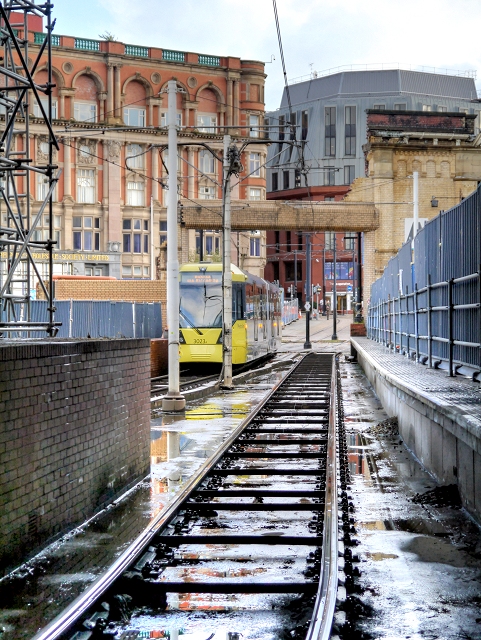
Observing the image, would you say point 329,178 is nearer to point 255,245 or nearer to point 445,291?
point 255,245

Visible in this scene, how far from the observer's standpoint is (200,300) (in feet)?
112

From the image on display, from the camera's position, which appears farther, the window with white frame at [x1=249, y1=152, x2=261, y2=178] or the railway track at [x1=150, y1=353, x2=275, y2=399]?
the window with white frame at [x1=249, y1=152, x2=261, y2=178]

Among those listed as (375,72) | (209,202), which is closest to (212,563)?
(209,202)

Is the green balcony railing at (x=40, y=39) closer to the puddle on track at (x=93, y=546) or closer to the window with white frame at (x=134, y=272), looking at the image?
the window with white frame at (x=134, y=272)

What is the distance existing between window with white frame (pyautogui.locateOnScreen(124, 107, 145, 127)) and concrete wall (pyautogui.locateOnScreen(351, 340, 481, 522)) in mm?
68338

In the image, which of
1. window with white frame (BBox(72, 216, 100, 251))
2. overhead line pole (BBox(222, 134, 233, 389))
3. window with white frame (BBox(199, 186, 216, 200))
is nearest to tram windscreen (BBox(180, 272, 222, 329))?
overhead line pole (BBox(222, 134, 233, 389))

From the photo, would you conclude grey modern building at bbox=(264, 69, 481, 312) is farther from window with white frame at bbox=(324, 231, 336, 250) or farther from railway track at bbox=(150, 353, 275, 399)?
railway track at bbox=(150, 353, 275, 399)

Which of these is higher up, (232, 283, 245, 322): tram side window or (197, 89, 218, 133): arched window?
(197, 89, 218, 133): arched window

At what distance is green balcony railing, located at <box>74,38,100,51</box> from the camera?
79206 millimetres

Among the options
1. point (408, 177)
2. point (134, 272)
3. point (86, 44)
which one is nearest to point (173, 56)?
point (86, 44)

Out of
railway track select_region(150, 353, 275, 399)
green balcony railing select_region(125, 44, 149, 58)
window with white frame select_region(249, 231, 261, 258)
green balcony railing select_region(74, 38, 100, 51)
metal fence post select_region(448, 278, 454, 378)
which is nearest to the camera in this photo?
metal fence post select_region(448, 278, 454, 378)

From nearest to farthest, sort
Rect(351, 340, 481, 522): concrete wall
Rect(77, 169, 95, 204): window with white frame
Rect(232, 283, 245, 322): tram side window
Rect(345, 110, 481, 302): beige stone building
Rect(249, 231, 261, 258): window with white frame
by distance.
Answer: Rect(351, 340, 481, 522): concrete wall < Rect(232, 283, 245, 322): tram side window < Rect(345, 110, 481, 302): beige stone building < Rect(77, 169, 95, 204): window with white frame < Rect(249, 231, 261, 258): window with white frame

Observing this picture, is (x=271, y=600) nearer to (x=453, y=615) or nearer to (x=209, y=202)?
(x=453, y=615)

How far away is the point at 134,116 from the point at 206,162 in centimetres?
735
